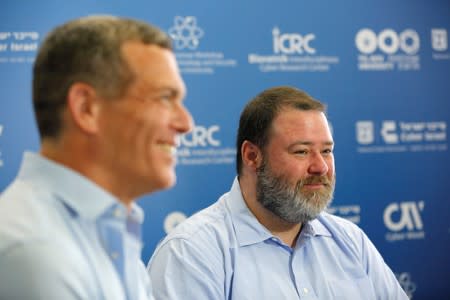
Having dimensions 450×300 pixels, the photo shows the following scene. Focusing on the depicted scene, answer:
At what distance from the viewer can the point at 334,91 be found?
13.4 ft

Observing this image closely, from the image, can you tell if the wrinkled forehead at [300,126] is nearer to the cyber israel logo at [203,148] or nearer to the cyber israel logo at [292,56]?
the cyber israel logo at [203,148]

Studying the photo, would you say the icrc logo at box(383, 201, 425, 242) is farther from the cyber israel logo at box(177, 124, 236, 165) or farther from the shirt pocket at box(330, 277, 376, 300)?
the shirt pocket at box(330, 277, 376, 300)

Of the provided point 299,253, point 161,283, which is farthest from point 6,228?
point 299,253

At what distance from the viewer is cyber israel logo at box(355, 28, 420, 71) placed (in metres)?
4.16

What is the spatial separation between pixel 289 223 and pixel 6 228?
1557mm

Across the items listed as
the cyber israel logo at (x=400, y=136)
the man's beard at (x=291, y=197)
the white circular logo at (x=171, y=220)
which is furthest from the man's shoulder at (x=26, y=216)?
the cyber israel logo at (x=400, y=136)

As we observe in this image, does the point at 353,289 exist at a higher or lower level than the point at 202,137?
lower

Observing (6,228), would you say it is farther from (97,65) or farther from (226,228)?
(226,228)

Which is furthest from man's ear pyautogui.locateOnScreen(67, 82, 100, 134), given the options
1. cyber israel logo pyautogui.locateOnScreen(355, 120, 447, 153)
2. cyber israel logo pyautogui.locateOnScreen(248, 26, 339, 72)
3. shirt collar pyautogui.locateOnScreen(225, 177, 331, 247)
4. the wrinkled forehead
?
cyber israel logo pyautogui.locateOnScreen(355, 120, 447, 153)

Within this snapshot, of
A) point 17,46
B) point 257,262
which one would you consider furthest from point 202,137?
point 257,262

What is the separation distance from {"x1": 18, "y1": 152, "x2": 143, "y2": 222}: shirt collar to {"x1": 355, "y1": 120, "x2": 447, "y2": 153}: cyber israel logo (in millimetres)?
3145

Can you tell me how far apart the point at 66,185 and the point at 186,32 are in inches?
107

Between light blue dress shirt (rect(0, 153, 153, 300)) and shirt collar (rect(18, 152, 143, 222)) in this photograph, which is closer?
light blue dress shirt (rect(0, 153, 153, 300))

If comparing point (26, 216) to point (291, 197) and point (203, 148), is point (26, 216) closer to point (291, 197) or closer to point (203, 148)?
point (291, 197)
